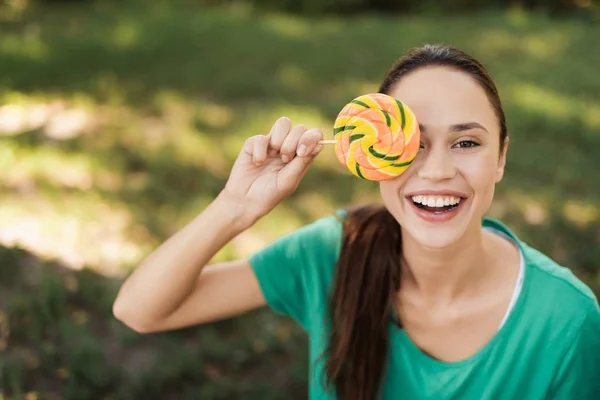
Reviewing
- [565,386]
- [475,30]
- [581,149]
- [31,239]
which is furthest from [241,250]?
[475,30]

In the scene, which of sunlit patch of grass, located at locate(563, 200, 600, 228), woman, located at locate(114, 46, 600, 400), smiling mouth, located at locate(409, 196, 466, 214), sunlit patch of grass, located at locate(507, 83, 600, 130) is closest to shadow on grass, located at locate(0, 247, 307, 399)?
woman, located at locate(114, 46, 600, 400)

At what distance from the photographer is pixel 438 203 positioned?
6.68ft

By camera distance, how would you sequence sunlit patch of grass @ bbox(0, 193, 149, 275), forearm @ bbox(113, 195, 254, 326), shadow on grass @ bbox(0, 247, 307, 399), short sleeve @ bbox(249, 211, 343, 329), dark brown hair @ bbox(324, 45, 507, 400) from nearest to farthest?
forearm @ bbox(113, 195, 254, 326), dark brown hair @ bbox(324, 45, 507, 400), short sleeve @ bbox(249, 211, 343, 329), shadow on grass @ bbox(0, 247, 307, 399), sunlit patch of grass @ bbox(0, 193, 149, 275)

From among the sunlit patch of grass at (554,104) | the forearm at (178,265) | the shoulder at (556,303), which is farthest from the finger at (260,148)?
the sunlit patch of grass at (554,104)

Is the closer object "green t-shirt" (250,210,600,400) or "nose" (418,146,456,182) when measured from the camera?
"nose" (418,146,456,182)

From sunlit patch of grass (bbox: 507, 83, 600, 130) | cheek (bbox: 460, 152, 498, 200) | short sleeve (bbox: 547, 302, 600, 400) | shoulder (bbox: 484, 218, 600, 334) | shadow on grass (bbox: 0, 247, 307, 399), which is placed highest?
cheek (bbox: 460, 152, 498, 200)

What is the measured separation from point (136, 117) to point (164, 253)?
12.2 feet

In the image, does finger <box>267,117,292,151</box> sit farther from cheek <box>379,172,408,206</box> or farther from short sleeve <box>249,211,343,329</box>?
short sleeve <box>249,211,343,329</box>

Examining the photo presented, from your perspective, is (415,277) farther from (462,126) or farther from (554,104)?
(554,104)

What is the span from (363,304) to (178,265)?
1.98 feet

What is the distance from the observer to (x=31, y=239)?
4.08m

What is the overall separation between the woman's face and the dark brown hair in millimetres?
272

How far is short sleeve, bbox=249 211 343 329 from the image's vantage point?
2.46 m

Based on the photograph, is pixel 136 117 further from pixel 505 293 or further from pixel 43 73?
pixel 505 293
